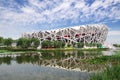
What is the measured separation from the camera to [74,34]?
4638 inches

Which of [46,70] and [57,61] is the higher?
[57,61]

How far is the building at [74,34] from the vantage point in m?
116

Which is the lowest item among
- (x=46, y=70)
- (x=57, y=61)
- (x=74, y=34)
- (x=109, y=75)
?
(x=46, y=70)

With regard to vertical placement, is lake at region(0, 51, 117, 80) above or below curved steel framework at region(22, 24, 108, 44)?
below

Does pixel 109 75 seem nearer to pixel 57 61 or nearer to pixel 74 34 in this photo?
pixel 57 61

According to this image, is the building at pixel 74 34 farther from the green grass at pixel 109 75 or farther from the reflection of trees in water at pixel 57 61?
the green grass at pixel 109 75

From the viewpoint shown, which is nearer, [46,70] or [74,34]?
[46,70]

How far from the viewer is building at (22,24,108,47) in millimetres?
116250

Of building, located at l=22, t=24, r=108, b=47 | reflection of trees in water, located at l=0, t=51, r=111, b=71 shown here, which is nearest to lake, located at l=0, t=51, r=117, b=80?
reflection of trees in water, located at l=0, t=51, r=111, b=71

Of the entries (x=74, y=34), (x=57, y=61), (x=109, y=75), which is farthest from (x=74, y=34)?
(x=109, y=75)

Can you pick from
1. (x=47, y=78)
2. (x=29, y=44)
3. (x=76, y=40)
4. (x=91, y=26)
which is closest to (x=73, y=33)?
(x=76, y=40)

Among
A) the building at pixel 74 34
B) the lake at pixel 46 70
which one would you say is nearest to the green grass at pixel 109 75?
the lake at pixel 46 70

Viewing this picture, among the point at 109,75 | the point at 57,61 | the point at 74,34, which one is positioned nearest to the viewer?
the point at 109,75

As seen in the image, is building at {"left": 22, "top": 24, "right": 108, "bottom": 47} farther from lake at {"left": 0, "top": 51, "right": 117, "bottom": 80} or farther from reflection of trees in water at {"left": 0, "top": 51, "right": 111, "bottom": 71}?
lake at {"left": 0, "top": 51, "right": 117, "bottom": 80}
